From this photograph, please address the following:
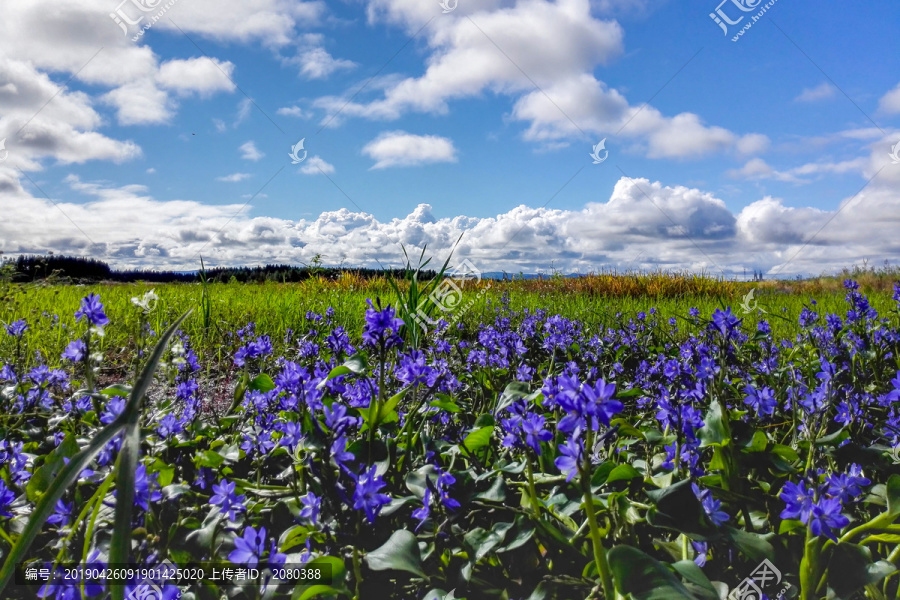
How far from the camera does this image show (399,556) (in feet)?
3.46

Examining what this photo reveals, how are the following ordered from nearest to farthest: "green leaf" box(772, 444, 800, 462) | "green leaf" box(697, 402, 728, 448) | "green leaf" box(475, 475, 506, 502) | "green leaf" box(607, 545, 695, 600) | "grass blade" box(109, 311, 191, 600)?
"grass blade" box(109, 311, 191, 600)
"green leaf" box(607, 545, 695, 600)
"green leaf" box(475, 475, 506, 502)
"green leaf" box(697, 402, 728, 448)
"green leaf" box(772, 444, 800, 462)

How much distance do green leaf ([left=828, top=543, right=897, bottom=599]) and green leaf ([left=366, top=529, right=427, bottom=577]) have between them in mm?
913

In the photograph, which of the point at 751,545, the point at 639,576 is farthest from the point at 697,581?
the point at 751,545

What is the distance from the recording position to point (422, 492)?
4.17 feet

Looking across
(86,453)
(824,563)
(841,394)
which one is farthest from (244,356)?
(841,394)

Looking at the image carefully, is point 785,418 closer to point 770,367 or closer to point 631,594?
point 770,367

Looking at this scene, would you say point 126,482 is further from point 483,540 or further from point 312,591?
point 483,540

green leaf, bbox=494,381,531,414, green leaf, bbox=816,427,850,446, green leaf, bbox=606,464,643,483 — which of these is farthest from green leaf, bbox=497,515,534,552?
green leaf, bbox=816,427,850,446

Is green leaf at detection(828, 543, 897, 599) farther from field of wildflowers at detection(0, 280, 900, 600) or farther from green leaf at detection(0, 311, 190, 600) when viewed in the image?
green leaf at detection(0, 311, 190, 600)

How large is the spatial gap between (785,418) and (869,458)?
0.73 metres

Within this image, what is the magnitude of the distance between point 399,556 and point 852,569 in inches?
39.5

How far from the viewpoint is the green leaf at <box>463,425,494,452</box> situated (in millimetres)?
1477

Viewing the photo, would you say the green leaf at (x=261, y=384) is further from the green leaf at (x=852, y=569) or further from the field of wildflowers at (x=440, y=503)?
the green leaf at (x=852, y=569)

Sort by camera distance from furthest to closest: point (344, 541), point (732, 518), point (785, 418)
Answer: point (785, 418) → point (732, 518) → point (344, 541)
